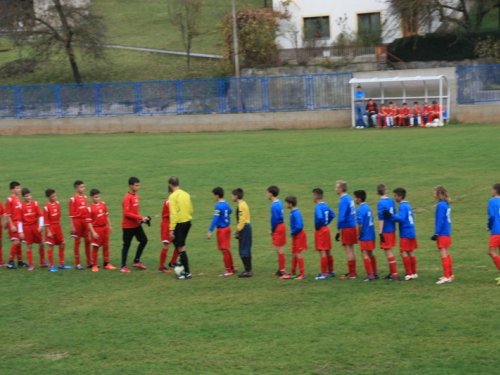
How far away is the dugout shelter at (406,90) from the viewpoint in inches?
1281

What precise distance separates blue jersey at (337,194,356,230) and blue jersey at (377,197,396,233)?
52cm

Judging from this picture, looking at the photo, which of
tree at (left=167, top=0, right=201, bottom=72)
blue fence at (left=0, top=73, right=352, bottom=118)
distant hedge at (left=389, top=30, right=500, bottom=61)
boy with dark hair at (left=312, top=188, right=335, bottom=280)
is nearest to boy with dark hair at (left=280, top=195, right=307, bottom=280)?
boy with dark hair at (left=312, top=188, right=335, bottom=280)

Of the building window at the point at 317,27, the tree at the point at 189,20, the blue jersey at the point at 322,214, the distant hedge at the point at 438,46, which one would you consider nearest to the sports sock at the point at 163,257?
the blue jersey at the point at 322,214

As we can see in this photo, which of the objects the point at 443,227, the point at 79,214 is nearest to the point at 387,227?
the point at 443,227

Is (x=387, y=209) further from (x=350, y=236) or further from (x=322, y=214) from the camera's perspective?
(x=322, y=214)

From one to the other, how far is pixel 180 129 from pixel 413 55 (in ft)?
58.7

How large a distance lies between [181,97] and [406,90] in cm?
1236

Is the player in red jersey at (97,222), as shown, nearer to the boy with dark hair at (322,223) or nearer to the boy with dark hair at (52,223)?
the boy with dark hair at (52,223)

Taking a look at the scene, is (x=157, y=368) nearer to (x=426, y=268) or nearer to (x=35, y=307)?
(x=35, y=307)

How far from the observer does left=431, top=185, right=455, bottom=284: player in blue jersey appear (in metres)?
10.5

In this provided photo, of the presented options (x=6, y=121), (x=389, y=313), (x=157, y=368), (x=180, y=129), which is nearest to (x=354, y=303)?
(x=389, y=313)

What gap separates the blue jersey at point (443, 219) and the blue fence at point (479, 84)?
2339 cm

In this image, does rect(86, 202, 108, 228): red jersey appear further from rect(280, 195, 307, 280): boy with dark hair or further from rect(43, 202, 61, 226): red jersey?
rect(280, 195, 307, 280): boy with dark hair

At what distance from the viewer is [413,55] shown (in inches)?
1772
